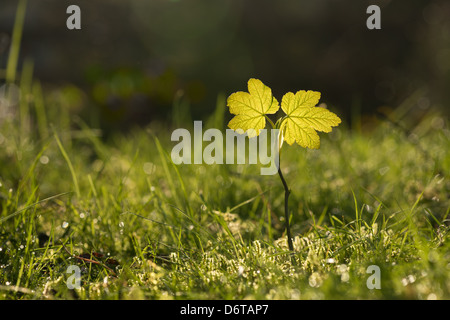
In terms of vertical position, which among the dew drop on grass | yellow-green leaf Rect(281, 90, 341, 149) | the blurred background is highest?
the blurred background

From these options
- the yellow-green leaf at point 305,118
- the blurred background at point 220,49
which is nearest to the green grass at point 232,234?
the yellow-green leaf at point 305,118

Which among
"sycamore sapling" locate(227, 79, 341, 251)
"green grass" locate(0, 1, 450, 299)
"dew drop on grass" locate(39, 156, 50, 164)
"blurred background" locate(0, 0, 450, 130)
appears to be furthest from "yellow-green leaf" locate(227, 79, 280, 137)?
"blurred background" locate(0, 0, 450, 130)

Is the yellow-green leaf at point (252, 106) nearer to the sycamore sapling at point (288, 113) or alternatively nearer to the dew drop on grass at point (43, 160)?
Answer: the sycamore sapling at point (288, 113)

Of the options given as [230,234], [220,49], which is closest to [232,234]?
[230,234]

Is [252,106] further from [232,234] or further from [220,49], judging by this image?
[220,49]

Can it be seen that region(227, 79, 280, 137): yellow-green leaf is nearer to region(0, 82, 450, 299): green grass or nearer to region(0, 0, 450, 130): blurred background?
region(0, 82, 450, 299): green grass
